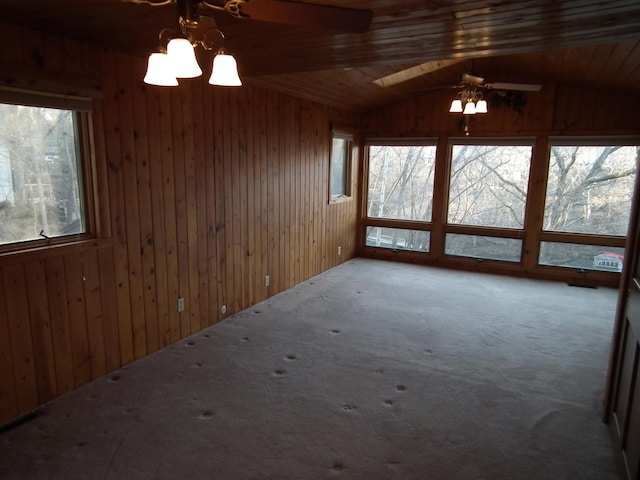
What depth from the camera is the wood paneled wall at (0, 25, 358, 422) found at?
263 cm

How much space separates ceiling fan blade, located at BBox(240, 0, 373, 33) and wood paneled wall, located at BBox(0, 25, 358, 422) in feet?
5.70

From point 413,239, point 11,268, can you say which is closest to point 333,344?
point 11,268

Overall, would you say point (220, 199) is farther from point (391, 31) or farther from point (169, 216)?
point (391, 31)

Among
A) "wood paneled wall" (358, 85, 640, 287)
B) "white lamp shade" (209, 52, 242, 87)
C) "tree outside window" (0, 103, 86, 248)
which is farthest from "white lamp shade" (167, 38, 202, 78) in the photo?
"wood paneled wall" (358, 85, 640, 287)

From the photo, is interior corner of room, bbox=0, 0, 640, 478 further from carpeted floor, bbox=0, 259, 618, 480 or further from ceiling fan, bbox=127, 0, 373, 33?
carpeted floor, bbox=0, 259, 618, 480

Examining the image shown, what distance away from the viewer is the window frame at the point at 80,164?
251 centimetres

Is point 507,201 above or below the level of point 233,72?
below

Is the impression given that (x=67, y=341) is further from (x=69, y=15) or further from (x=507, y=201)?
(x=507, y=201)

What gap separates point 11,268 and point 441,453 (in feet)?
8.89

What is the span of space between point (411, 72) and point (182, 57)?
433 centimetres

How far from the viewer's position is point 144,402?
2.80 metres


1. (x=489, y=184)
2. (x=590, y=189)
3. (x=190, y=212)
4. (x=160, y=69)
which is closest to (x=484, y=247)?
(x=489, y=184)

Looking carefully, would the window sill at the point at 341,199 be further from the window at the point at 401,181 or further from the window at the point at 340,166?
the window at the point at 401,181

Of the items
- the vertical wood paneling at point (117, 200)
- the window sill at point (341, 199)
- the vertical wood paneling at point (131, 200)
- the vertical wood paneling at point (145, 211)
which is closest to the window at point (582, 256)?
the window sill at point (341, 199)
